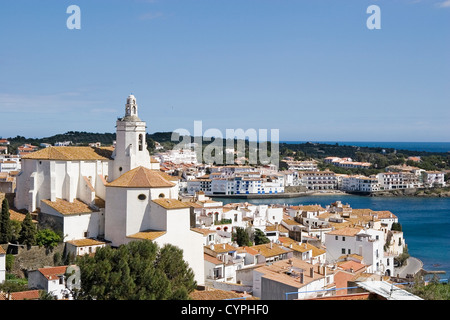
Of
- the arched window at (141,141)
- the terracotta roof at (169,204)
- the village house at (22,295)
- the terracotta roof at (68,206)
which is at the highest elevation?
the arched window at (141,141)

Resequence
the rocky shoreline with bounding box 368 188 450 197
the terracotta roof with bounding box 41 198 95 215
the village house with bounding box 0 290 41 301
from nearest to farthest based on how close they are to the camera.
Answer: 1. the village house with bounding box 0 290 41 301
2. the terracotta roof with bounding box 41 198 95 215
3. the rocky shoreline with bounding box 368 188 450 197

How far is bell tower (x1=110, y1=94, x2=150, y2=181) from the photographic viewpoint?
14.9m

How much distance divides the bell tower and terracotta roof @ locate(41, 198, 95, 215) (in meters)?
1.35

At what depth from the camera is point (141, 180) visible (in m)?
13.3

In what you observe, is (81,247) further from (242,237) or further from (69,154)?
(242,237)

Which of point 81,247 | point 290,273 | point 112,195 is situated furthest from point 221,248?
point 290,273

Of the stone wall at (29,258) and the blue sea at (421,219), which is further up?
the stone wall at (29,258)

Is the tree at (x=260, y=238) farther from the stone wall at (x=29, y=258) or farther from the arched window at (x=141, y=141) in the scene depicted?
the stone wall at (x=29, y=258)

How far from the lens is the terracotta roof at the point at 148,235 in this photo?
12280 mm

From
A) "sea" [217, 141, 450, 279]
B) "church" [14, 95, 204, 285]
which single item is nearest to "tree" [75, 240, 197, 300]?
"church" [14, 95, 204, 285]

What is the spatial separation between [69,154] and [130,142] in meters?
1.73

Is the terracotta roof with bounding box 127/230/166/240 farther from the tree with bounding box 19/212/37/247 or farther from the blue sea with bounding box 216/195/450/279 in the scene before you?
the blue sea with bounding box 216/195/450/279

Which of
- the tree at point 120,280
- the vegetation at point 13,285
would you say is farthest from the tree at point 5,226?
the tree at point 120,280
